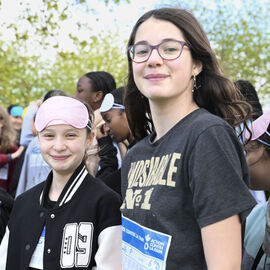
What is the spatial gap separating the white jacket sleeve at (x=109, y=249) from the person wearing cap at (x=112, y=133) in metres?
1.37

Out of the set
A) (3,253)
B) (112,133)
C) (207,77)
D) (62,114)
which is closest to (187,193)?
(207,77)

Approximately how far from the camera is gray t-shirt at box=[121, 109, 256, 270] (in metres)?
1.75

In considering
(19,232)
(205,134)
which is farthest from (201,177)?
(19,232)

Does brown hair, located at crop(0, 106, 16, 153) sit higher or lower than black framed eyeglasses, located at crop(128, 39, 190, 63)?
lower

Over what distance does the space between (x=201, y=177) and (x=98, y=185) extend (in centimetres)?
145

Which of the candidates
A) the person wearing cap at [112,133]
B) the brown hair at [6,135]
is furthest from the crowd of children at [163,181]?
the brown hair at [6,135]

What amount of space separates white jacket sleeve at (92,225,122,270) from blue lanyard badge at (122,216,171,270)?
2.24 ft

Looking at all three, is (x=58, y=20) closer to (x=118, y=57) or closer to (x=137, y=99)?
(x=137, y=99)

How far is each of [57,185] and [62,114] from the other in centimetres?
47

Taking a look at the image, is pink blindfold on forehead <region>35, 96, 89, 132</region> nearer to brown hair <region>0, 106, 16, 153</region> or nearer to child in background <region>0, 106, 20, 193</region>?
child in background <region>0, 106, 20, 193</region>

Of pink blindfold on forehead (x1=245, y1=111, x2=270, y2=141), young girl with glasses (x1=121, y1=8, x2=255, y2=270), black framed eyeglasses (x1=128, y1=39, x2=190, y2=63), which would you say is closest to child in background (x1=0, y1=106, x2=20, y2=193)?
young girl with glasses (x1=121, y1=8, x2=255, y2=270)

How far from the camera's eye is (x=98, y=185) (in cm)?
314

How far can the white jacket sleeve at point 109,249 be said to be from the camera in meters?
2.81

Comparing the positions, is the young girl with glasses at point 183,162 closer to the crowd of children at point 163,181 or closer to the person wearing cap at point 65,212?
the crowd of children at point 163,181
